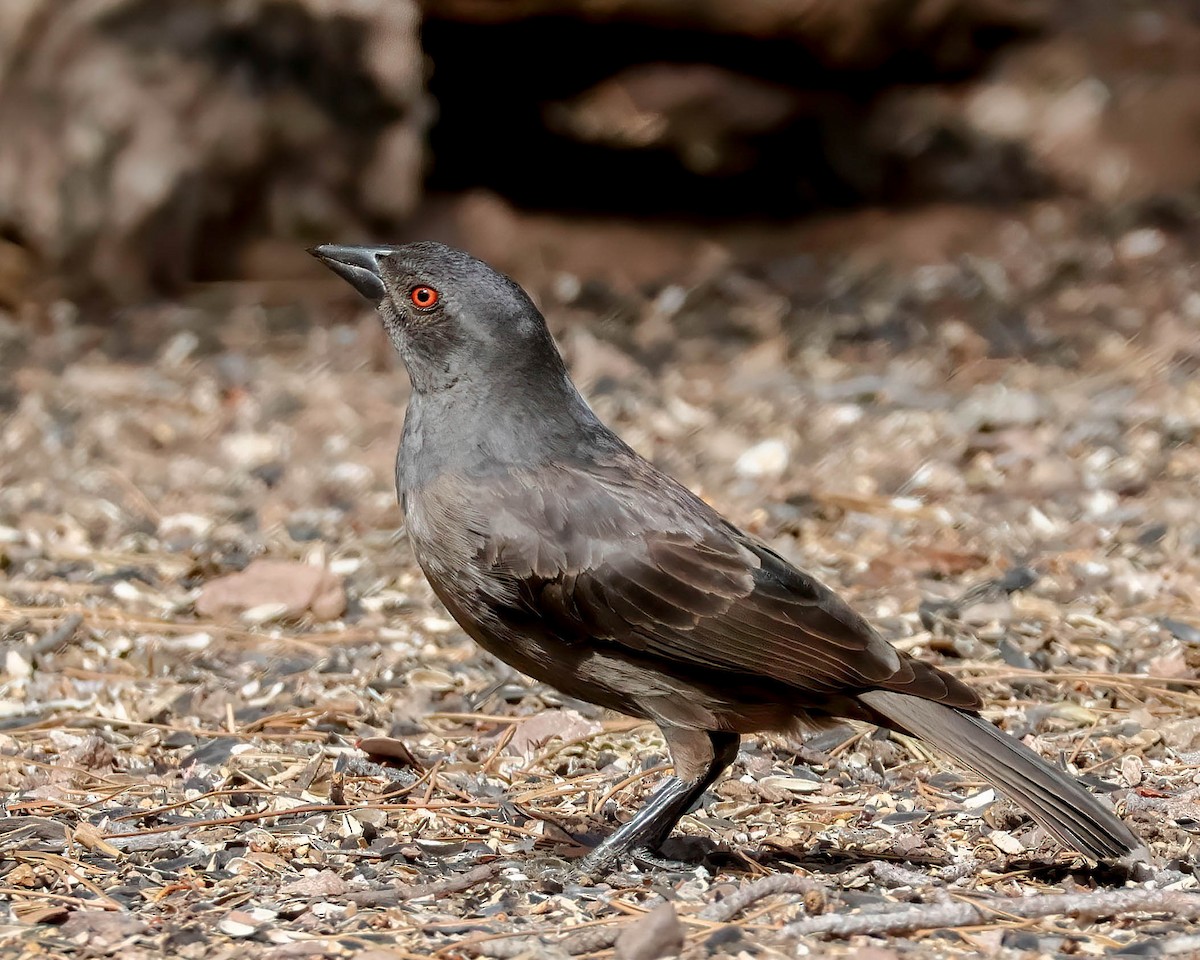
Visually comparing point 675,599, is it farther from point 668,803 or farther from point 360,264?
point 360,264

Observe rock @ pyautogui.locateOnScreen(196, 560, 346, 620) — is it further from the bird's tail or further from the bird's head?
the bird's tail

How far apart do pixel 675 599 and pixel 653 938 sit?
1.00 meters

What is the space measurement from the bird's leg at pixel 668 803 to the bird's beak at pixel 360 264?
4.78 feet

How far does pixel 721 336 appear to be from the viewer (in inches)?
374

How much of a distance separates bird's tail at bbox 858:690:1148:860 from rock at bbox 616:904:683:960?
95cm

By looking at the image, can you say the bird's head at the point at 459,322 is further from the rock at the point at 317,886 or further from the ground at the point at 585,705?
the rock at the point at 317,886

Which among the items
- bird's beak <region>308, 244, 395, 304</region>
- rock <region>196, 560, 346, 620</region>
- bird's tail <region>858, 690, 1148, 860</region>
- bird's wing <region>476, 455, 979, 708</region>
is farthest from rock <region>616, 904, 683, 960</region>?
rock <region>196, 560, 346, 620</region>

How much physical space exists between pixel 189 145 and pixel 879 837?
672 centimetres

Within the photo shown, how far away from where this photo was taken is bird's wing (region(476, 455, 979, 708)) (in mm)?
4051

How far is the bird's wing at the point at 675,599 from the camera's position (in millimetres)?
4051

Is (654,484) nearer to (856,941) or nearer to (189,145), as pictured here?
(856,941)

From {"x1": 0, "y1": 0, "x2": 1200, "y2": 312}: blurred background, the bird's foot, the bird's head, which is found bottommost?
the bird's foot

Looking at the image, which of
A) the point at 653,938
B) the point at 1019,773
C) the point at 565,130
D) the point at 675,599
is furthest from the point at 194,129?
the point at 653,938

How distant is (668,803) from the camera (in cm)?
412
